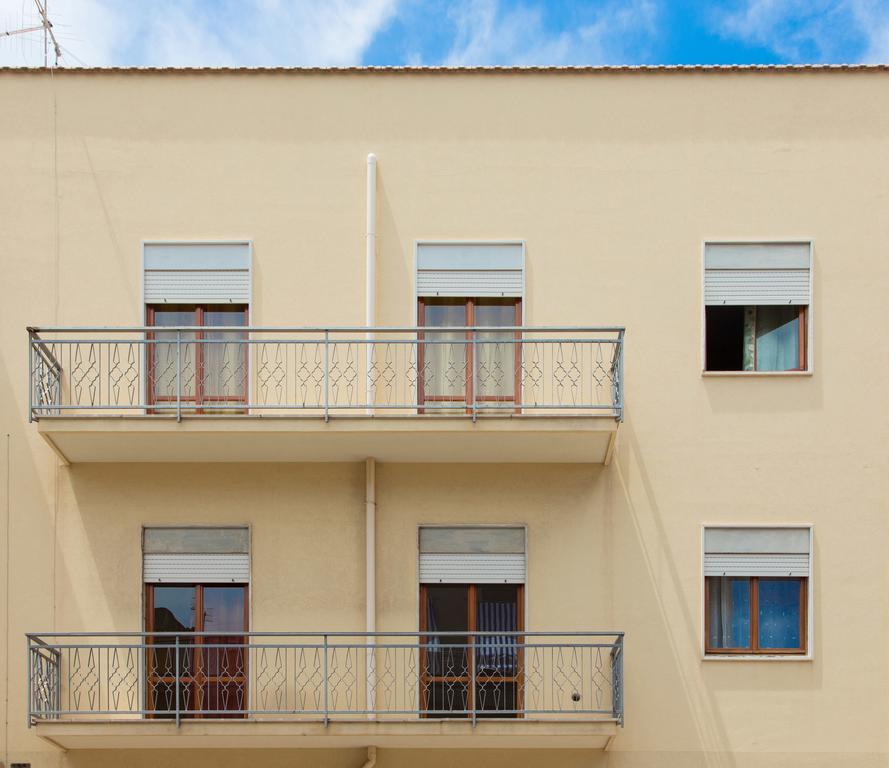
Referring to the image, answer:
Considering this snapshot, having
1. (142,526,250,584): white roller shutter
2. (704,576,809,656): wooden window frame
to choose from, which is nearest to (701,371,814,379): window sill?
(704,576,809,656): wooden window frame

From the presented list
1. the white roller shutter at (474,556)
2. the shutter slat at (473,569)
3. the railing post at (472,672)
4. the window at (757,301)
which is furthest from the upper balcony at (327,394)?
the railing post at (472,672)

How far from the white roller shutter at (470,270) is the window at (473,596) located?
279 centimetres

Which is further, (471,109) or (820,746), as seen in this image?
(471,109)

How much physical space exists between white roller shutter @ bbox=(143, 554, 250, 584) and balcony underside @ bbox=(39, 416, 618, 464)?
1.16 metres

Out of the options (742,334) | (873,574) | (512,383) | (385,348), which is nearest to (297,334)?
(385,348)

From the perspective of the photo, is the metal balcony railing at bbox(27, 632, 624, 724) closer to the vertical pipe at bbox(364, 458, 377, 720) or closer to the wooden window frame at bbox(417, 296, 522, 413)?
the vertical pipe at bbox(364, 458, 377, 720)

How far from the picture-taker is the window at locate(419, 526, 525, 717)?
A: 33.9ft

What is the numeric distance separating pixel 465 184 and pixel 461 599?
4879 millimetres

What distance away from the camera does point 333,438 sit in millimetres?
9797

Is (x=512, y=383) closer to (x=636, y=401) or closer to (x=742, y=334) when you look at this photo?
(x=636, y=401)

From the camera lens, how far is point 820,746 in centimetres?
1014

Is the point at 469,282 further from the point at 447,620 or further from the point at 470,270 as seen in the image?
the point at 447,620

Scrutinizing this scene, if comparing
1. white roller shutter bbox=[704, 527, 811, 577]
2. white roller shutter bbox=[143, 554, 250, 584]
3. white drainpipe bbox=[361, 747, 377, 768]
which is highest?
white roller shutter bbox=[704, 527, 811, 577]

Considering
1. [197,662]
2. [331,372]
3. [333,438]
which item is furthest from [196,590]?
[331,372]
